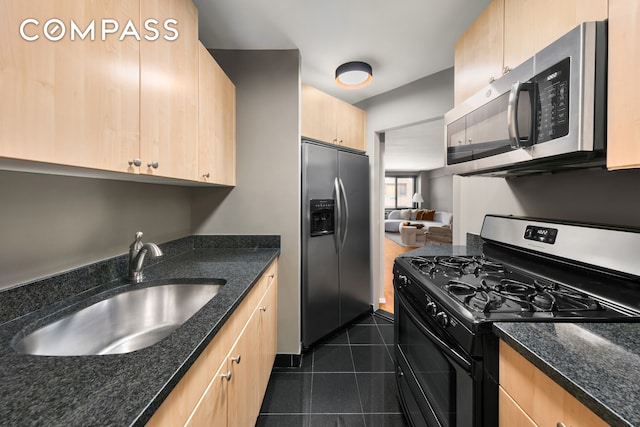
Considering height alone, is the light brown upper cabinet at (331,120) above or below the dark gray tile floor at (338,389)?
above

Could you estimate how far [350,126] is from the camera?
109 inches

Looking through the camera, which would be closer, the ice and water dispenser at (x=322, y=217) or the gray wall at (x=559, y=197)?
the gray wall at (x=559, y=197)

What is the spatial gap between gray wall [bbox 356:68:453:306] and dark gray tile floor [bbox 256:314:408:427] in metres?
0.88

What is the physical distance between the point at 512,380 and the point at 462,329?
16cm

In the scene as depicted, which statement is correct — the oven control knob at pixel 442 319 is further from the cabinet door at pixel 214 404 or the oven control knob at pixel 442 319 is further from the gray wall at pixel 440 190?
the gray wall at pixel 440 190

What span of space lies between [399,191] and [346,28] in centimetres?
935

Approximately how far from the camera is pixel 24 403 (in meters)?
0.46

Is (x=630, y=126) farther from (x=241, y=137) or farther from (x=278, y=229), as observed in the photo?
(x=241, y=137)

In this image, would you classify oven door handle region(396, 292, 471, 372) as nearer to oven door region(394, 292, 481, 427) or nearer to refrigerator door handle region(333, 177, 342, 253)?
oven door region(394, 292, 481, 427)

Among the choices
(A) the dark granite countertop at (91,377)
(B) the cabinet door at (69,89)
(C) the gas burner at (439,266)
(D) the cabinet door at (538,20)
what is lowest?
(A) the dark granite countertop at (91,377)

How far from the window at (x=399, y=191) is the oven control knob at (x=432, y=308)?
9.67 meters

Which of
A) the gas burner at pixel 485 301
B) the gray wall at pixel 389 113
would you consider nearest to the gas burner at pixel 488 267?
the gas burner at pixel 485 301

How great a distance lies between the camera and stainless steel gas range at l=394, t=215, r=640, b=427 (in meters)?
0.79

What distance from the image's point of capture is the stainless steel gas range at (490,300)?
79 cm
